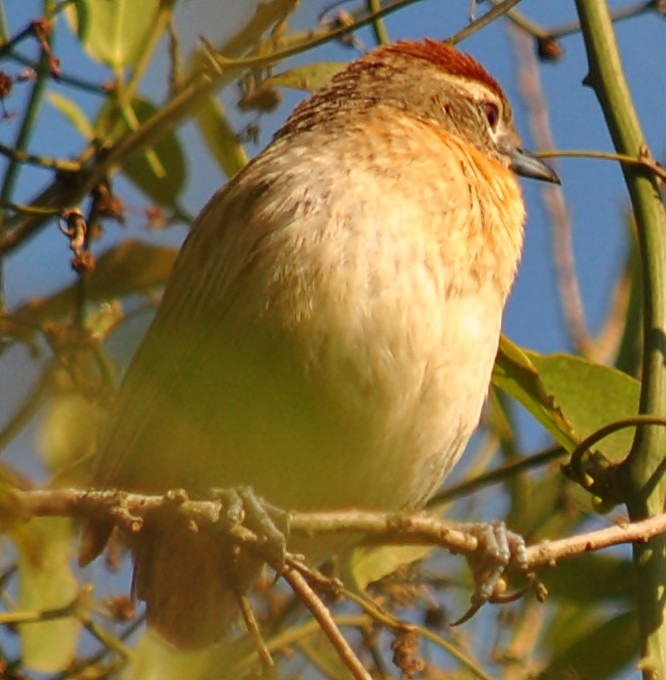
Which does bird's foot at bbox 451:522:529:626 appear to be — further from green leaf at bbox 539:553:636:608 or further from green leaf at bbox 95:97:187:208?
green leaf at bbox 95:97:187:208

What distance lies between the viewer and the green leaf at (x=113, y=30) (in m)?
2.19

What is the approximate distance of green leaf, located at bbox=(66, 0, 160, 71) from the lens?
2.19m

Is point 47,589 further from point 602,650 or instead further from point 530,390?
point 530,390

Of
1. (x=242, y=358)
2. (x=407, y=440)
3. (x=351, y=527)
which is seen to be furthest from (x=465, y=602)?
(x=242, y=358)

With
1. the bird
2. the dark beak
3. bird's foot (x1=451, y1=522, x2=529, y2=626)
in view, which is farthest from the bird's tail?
the dark beak

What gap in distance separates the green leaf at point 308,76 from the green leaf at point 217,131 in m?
0.17

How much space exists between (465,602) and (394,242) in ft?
2.61

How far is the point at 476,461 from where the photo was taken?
351 centimetres

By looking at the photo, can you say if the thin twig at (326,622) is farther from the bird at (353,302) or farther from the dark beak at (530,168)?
the dark beak at (530,168)

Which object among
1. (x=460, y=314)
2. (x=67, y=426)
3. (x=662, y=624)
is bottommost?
(x=662, y=624)

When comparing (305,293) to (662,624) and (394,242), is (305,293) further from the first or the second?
(662,624)

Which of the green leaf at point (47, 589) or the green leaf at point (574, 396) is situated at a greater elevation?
the green leaf at point (47, 589)

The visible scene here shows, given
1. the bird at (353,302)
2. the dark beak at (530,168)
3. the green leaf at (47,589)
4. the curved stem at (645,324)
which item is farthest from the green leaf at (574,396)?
the green leaf at (47,589)

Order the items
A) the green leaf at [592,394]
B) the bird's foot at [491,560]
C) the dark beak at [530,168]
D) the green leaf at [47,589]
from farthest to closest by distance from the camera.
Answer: the dark beak at [530,168]
the green leaf at [592,394]
the bird's foot at [491,560]
the green leaf at [47,589]
